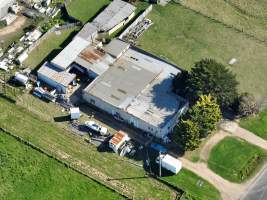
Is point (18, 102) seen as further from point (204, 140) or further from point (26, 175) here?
point (204, 140)

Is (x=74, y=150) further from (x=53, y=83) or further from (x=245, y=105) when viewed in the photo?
(x=245, y=105)

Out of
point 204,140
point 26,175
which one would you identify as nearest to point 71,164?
point 26,175

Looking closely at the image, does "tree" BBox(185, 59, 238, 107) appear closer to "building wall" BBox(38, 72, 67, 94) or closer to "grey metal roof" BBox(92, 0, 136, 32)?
"building wall" BBox(38, 72, 67, 94)

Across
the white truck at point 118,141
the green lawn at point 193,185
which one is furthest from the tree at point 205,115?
the white truck at point 118,141

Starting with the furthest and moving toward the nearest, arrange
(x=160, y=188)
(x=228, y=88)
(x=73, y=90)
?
(x=73, y=90) → (x=228, y=88) → (x=160, y=188)

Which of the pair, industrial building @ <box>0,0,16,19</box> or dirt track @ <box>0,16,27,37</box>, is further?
industrial building @ <box>0,0,16,19</box>

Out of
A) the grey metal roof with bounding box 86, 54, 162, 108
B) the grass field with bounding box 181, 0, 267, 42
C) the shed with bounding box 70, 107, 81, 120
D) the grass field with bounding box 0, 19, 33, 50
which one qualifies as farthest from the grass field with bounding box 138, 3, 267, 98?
the grass field with bounding box 0, 19, 33, 50
